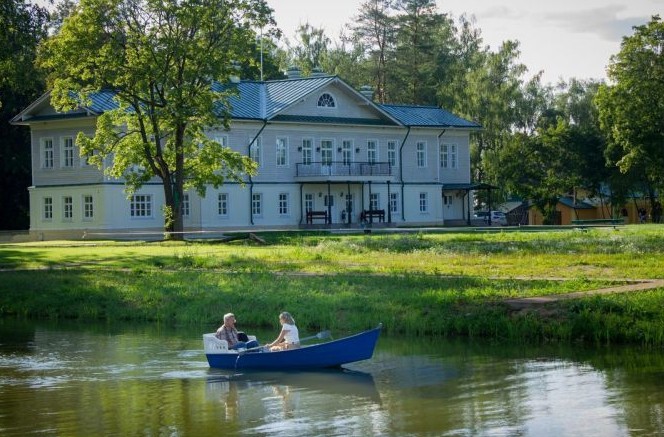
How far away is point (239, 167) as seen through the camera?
53031mm

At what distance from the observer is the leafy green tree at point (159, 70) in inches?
1982

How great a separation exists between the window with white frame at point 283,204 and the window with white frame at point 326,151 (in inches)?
130

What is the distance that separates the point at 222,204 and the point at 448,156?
18.8 m

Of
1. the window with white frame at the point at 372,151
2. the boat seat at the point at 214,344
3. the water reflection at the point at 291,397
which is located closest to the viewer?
the water reflection at the point at 291,397

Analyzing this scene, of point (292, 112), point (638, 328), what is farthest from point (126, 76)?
point (638, 328)

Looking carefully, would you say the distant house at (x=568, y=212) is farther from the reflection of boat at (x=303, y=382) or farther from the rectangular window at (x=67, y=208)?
the reflection of boat at (x=303, y=382)

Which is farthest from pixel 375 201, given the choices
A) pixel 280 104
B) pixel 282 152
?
pixel 280 104

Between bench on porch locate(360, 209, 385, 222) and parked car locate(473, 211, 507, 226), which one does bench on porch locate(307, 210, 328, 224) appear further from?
parked car locate(473, 211, 507, 226)

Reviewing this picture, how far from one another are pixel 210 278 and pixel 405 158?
41522 millimetres

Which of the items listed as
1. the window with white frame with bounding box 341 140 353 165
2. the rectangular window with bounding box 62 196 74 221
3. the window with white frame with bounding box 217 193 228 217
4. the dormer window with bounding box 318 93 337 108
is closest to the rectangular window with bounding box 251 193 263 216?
the window with white frame with bounding box 217 193 228 217

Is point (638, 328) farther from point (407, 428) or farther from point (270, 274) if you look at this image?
point (270, 274)

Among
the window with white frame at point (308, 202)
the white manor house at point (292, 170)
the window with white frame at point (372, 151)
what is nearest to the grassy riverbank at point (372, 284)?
the white manor house at point (292, 170)

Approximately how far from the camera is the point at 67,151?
2480 inches

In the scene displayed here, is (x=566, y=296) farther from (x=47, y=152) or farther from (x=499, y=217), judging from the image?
(x=499, y=217)
